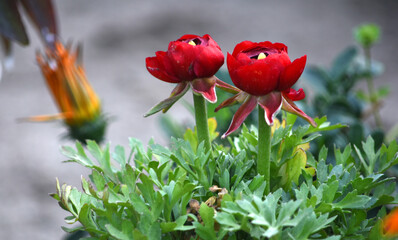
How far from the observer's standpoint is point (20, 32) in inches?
35.8

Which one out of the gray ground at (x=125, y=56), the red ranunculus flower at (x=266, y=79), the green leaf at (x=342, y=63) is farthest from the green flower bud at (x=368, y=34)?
the gray ground at (x=125, y=56)

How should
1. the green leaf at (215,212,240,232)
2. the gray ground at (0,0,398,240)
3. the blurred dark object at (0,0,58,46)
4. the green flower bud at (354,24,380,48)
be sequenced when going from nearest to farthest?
the green leaf at (215,212,240,232) → the blurred dark object at (0,0,58,46) → the green flower bud at (354,24,380,48) → the gray ground at (0,0,398,240)

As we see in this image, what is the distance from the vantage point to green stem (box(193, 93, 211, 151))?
478 millimetres

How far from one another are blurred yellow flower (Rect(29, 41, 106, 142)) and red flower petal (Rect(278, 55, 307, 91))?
60 centimetres

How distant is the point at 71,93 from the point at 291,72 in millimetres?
619

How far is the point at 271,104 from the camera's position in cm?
42

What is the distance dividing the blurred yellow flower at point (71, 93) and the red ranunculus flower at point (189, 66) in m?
0.50

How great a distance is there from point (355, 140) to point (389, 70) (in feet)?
5.25

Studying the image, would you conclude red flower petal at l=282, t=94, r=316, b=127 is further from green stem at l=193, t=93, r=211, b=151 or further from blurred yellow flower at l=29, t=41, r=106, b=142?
blurred yellow flower at l=29, t=41, r=106, b=142

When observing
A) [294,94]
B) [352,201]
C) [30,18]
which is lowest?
[352,201]

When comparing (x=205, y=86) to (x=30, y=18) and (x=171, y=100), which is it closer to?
(x=171, y=100)

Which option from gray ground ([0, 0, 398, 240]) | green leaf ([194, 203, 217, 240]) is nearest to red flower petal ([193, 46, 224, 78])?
green leaf ([194, 203, 217, 240])

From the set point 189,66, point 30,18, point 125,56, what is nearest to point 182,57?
point 189,66

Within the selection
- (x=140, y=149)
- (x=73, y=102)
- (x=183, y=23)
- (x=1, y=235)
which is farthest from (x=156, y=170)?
(x=183, y=23)
